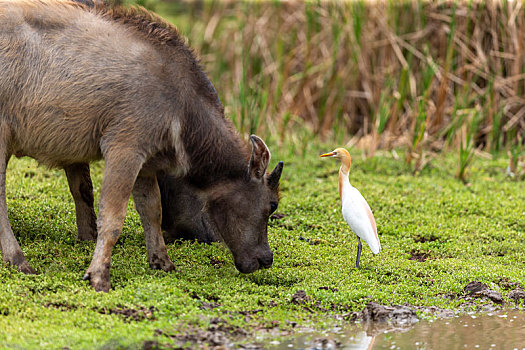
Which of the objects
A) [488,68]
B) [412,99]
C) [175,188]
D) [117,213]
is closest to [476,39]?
[488,68]

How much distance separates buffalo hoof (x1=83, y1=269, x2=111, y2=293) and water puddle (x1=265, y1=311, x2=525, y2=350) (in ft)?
4.56

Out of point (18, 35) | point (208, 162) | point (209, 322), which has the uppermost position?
point (18, 35)

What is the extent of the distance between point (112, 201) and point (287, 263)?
1830 mm

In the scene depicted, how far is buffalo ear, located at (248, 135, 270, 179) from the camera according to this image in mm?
6152

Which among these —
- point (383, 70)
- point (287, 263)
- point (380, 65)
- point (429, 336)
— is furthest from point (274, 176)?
point (380, 65)

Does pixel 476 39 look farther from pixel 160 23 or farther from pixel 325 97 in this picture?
pixel 160 23

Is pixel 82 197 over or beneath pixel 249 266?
beneath

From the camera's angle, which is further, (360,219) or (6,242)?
(360,219)

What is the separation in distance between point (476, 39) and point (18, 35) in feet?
25.6

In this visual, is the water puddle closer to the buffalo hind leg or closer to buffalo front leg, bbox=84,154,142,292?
buffalo front leg, bbox=84,154,142,292

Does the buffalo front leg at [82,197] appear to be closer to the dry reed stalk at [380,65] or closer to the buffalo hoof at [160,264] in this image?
the buffalo hoof at [160,264]

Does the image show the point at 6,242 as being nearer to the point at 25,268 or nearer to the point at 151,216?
the point at 25,268

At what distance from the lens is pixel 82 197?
7090 millimetres

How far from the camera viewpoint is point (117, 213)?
583cm
